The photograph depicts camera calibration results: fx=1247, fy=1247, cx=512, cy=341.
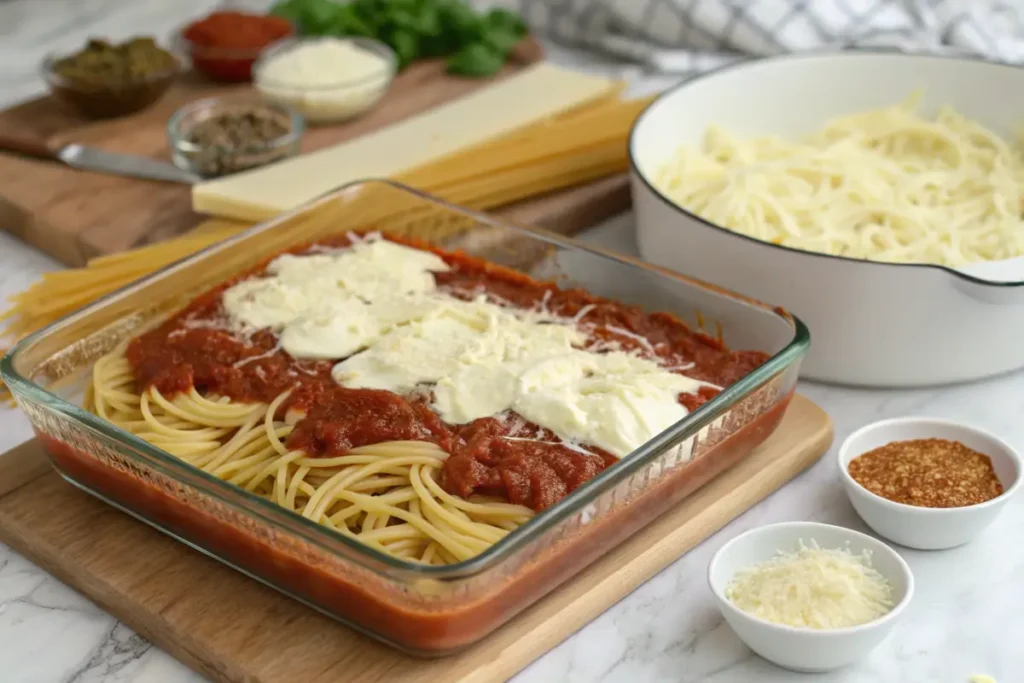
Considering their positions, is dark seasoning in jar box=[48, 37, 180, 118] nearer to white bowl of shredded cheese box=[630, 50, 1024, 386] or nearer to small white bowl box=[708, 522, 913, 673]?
white bowl of shredded cheese box=[630, 50, 1024, 386]

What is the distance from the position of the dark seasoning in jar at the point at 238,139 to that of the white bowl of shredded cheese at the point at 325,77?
0.23m

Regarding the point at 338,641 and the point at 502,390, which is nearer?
the point at 338,641

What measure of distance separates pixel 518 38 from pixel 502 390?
2912 millimetres

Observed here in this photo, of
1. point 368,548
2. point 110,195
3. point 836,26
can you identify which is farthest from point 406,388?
point 836,26

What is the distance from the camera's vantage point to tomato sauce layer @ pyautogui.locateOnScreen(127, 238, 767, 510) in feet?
7.82

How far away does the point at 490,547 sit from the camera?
2.06 metres

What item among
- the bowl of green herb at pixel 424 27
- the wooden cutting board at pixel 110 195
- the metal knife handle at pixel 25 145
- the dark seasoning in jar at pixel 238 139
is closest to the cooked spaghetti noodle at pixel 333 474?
the wooden cutting board at pixel 110 195

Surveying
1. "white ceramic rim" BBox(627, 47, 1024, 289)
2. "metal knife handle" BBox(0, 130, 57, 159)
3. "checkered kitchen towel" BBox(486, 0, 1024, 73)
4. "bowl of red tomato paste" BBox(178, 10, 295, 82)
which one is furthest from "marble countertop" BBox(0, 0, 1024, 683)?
"bowl of red tomato paste" BBox(178, 10, 295, 82)

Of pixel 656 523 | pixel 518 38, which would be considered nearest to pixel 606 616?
pixel 656 523

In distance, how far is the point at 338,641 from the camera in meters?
2.29

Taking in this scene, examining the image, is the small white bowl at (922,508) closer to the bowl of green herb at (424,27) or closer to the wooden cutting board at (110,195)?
the wooden cutting board at (110,195)

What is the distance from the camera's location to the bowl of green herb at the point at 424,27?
16.6 feet

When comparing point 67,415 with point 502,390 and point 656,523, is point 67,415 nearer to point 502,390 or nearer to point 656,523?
point 502,390

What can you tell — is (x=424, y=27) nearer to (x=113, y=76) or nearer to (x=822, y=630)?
(x=113, y=76)
